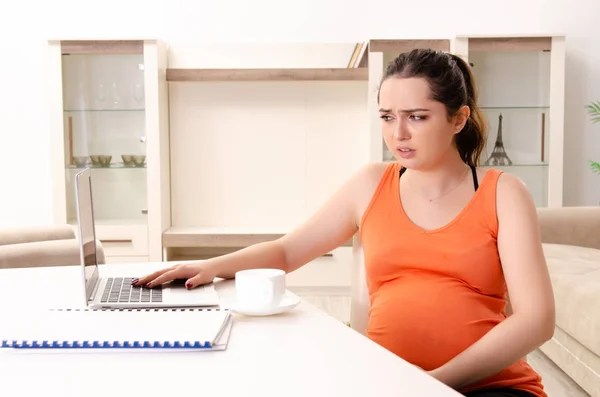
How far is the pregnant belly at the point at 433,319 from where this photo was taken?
1.28 meters

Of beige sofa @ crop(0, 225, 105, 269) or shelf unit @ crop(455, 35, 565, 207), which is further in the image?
shelf unit @ crop(455, 35, 565, 207)

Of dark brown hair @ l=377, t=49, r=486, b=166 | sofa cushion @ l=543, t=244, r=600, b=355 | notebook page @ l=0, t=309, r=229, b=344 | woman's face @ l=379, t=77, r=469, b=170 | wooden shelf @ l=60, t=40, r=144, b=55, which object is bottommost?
sofa cushion @ l=543, t=244, r=600, b=355

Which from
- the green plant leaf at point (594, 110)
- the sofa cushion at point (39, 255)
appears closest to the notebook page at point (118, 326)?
the sofa cushion at point (39, 255)

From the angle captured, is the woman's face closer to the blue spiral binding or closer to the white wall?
the blue spiral binding

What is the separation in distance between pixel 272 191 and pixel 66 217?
4.21 feet

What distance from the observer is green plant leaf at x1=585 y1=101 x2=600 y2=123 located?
12.9ft

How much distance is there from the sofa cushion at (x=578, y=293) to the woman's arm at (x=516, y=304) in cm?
117

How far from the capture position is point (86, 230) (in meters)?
1.29

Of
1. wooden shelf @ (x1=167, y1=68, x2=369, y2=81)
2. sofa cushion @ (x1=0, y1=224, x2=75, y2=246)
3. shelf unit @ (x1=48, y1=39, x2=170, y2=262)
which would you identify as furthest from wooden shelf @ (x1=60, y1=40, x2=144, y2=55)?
sofa cushion @ (x1=0, y1=224, x2=75, y2=246)

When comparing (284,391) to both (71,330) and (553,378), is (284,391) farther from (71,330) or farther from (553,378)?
(553,378)

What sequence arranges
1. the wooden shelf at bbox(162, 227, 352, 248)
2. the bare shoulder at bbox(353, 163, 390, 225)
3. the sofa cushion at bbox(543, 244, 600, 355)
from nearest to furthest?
1. the bare shoulder at bbox(353, 163, 390, 225)
2. the sofa cushion at bbox(543, 244, 600, 355)
3. the wooden shelf at bbox(162, 227, 352, 248)

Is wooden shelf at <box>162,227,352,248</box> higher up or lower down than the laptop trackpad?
lower down

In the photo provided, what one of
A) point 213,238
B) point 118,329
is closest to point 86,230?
point 118,329

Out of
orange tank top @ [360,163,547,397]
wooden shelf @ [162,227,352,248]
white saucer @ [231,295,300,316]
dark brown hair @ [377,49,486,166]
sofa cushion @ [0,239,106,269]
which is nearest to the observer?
white saucer @ [231,295,300,316]
